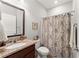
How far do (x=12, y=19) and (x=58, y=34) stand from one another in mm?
1672

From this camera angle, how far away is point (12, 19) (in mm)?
2154

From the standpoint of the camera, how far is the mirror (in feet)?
6.28

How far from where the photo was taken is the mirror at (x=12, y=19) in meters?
1.91

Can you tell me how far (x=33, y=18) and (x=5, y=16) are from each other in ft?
4.67

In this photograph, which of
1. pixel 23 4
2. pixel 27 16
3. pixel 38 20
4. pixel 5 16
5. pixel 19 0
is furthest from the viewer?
pixel 38 20

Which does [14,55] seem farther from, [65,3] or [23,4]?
[65,3]

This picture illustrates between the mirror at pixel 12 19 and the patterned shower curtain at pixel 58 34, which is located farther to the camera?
the patterned shower curtain at pixel 58 34

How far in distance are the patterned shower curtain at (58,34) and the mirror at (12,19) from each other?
3.93 feet

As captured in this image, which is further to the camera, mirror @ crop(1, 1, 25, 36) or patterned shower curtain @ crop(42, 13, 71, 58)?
patterned shower curtain @ crop(42, 13, 71, 58)

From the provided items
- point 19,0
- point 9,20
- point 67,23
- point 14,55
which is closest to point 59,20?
point 67,23

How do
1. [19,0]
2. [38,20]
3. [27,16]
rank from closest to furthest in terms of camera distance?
[19,0]
[27,16]
[38,20]

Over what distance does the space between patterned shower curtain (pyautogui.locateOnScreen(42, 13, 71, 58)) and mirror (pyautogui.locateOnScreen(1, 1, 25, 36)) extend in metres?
1.20

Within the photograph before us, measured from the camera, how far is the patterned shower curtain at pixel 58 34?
109 inches

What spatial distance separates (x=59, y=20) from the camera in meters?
2.97
